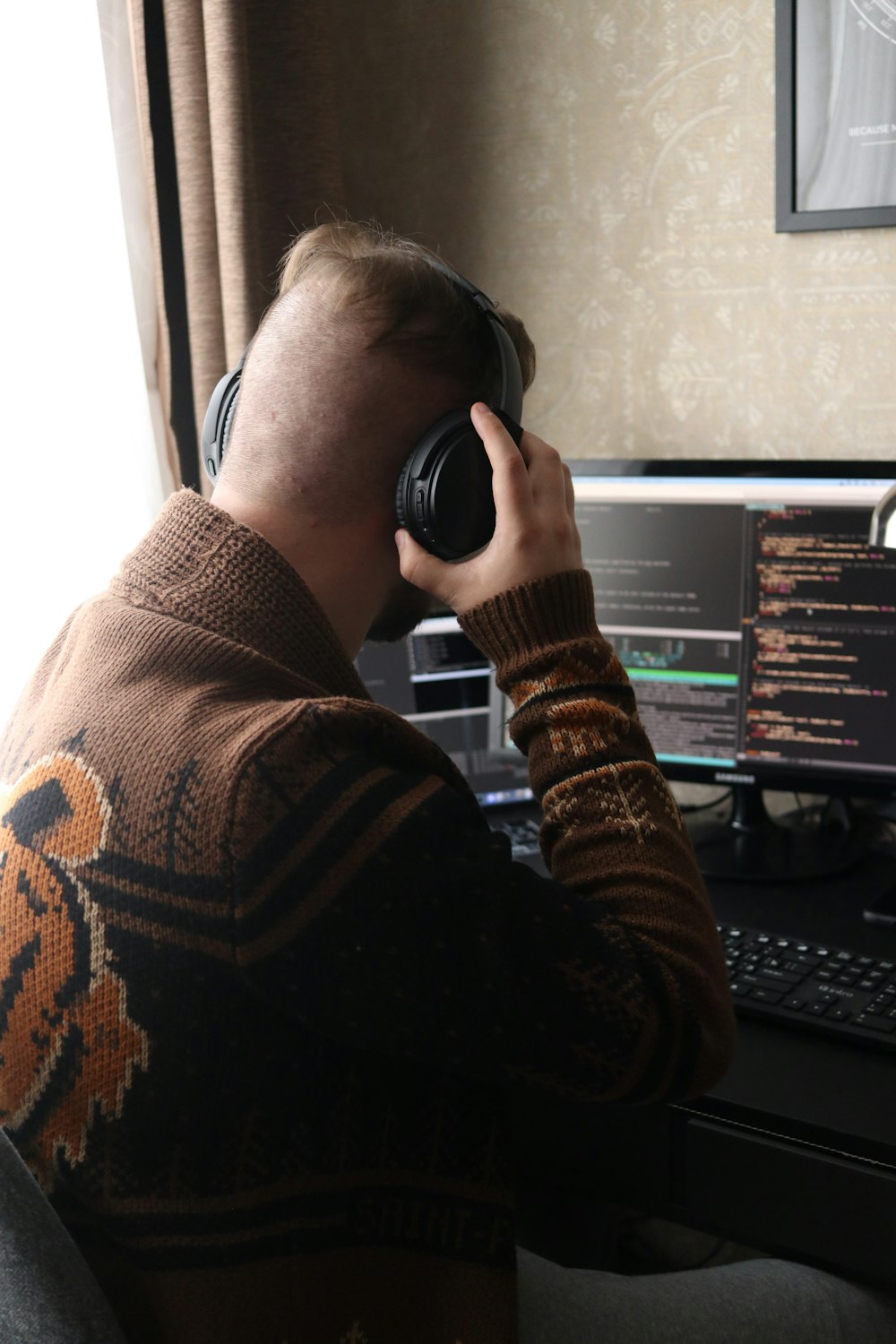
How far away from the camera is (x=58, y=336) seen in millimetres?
1396

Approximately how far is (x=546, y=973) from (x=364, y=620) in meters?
0.33

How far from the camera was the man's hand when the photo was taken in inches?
35.5

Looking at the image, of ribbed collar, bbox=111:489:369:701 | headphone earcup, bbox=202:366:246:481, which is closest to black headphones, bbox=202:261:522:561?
ribbed collar, bbox=111:489:369:701

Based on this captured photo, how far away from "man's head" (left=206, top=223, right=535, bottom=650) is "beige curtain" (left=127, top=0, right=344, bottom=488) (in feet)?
2.07

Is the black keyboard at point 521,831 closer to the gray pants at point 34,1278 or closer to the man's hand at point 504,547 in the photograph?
the man's hand at point 504,547

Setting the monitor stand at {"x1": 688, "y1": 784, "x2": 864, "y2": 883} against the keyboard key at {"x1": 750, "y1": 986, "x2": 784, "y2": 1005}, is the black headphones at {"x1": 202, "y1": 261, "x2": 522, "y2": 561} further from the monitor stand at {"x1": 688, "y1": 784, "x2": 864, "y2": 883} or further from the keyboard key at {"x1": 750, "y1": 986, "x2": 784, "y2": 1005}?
the monitor stand at {"x1": 688, "y1": 784, "x2": 864, "y2": 883}

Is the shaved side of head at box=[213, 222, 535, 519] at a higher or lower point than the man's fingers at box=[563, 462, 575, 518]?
higher

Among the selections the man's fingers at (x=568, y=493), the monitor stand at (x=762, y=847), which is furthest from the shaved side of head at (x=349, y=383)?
the monitor stand at (x=762, y=847)

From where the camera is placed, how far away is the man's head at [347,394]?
88 cm

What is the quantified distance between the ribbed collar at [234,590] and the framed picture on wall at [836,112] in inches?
36.8

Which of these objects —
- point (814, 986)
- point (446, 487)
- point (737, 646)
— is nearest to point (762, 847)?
point (737, 646)

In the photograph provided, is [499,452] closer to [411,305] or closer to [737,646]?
[411,305]

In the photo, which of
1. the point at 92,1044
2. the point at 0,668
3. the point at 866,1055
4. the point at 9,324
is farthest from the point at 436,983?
the point at 9,324

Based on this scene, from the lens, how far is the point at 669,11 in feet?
4.93
